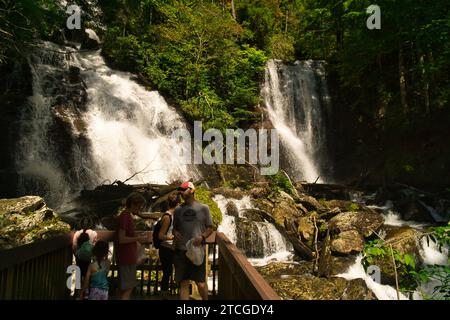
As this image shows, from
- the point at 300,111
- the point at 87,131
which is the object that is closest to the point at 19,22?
the point at 87,131

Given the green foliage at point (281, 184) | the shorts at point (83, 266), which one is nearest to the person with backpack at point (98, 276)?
the shorts at point (83, 266)

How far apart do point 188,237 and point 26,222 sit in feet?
24.3

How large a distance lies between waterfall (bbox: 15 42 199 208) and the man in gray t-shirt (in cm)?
1208

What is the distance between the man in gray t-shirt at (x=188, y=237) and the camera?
4309mm

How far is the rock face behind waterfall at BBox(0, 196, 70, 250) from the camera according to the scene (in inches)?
359

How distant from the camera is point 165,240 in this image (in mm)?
4652

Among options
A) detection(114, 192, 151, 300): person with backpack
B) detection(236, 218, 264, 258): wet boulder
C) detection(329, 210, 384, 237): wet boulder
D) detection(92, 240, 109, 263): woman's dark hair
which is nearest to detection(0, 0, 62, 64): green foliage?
detection(92, 240, 109, 263): woman's dark hair

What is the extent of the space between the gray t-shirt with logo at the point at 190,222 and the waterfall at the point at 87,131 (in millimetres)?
12053

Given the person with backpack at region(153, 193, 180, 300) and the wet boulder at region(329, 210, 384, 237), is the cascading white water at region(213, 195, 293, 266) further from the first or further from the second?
the person with backpack at region(153, 193, 180, 300)

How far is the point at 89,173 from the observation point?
17219 mm

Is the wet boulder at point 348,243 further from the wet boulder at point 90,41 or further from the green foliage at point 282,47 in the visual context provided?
the wet boulder at point 90,41
